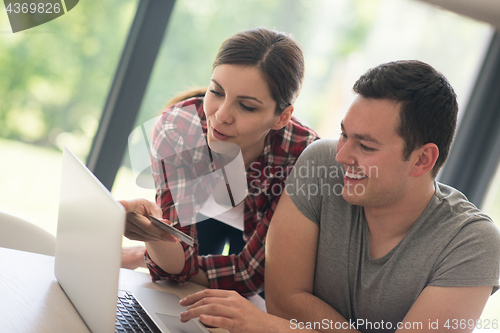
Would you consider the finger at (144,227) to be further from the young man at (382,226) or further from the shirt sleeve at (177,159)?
the young man at (382,226)

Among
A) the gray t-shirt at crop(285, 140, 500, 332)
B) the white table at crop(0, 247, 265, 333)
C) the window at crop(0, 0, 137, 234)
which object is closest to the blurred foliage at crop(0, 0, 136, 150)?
the window at crop(0, 0, 137, 234)

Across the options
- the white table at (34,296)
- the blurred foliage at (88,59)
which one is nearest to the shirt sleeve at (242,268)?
the white table at (34,296)

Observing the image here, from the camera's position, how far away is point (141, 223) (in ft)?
3.14

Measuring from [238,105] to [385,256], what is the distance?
577 mm

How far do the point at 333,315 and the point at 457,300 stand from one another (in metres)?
0.29

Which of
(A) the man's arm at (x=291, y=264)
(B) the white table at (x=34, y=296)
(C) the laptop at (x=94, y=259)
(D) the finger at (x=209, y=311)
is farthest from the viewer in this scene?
(A) the man's arm at (x=291, y=264)

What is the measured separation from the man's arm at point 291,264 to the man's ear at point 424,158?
0.31 meters

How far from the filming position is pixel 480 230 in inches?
41.1

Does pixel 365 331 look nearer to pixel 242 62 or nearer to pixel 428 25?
pixel 242 62

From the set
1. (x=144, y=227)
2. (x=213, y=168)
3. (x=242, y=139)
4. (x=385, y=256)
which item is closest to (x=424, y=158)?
(x=385, y=256)

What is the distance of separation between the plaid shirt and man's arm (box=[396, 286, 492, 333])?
1.50 feet

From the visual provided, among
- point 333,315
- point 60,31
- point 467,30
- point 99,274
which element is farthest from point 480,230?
point 467,30

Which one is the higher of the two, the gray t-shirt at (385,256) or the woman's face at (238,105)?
the woman's face at (238,105)

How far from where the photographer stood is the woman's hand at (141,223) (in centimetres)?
95
